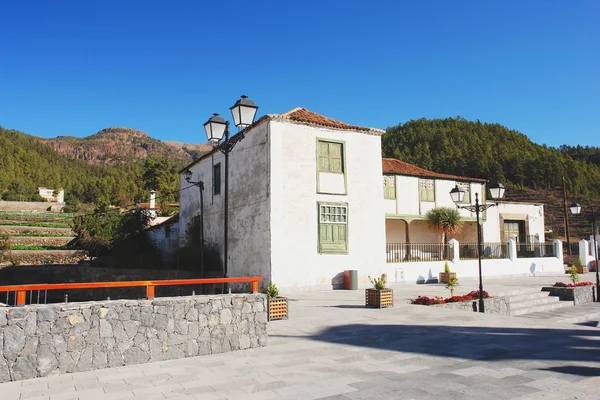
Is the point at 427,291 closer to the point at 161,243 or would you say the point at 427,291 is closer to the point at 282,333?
the point at 282,333

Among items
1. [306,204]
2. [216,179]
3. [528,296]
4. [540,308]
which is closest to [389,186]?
[306,204]

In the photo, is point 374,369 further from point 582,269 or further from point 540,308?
point 582,269

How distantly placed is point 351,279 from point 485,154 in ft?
178

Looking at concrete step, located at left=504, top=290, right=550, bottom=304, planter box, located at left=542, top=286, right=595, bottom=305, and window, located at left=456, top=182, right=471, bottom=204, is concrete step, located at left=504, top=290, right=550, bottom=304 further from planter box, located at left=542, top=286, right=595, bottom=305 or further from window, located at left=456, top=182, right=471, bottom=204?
window, located at left=456, top=182, right=471, bottom=204

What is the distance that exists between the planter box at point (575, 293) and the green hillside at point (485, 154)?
132ft

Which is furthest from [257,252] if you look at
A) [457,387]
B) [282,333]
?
[457,387]

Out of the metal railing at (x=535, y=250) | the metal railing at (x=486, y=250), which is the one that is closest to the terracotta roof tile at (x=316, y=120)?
the metal railing at (x=486, y=250)

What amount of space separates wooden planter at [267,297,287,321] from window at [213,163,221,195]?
1154cm

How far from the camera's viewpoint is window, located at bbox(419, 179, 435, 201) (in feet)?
85.1

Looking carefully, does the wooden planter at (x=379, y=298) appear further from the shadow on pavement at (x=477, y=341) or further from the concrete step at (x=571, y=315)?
the concrete step at (x=571, y=315)

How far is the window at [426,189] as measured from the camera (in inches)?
1022

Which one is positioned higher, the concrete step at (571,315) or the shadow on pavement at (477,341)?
the shadow on pavement at (477,341)

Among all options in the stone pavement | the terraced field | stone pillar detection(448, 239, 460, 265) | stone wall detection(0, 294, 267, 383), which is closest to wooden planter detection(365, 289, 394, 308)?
the stone pavement

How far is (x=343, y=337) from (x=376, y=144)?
12053mm
